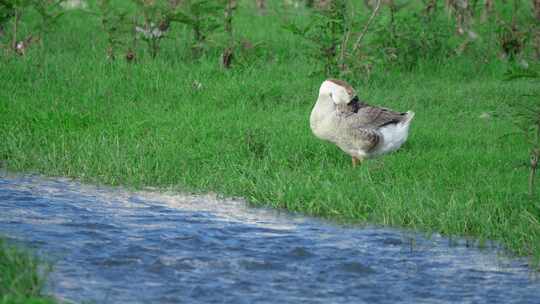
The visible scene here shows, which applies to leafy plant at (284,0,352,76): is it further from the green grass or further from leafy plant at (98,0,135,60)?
the green grass

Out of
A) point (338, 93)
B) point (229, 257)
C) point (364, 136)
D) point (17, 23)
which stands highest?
point (17, 23)

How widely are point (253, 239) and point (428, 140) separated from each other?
3.06 meters

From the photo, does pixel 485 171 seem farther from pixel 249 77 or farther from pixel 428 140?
pixel 249 77

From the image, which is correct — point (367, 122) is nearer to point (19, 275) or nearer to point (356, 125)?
point (356, 125)

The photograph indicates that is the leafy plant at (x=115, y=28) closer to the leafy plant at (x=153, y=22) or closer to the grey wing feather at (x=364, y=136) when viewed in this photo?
the leafy plant at (x=153, y=22)

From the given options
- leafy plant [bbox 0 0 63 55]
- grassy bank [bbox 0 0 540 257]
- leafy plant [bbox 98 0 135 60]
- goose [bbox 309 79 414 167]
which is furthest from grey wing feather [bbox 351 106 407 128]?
leafy plant [bbox 0 0 63 55]

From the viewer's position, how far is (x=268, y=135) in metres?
9.77

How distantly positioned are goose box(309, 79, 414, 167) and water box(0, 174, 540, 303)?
1.14 metres

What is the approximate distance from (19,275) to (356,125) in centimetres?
406

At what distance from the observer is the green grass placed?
5.41 m

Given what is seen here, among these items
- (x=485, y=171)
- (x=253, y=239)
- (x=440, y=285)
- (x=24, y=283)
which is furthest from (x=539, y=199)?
(x=24, y=283)

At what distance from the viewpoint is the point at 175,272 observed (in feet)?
21.2

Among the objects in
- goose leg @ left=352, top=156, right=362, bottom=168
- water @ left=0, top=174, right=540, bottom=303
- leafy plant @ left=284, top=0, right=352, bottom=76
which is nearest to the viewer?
water @ left=0, top=174, right=540, bottom=303

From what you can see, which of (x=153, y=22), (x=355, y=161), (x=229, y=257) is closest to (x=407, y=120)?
(x=355, y=161)
